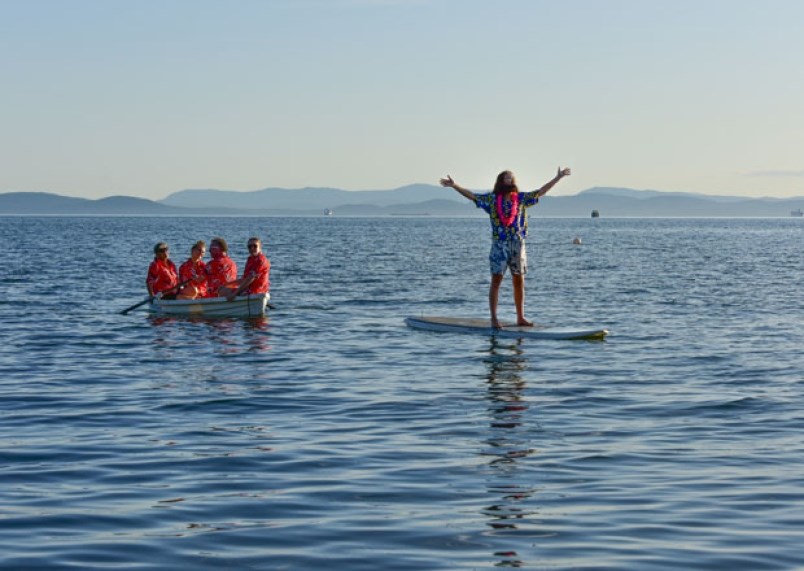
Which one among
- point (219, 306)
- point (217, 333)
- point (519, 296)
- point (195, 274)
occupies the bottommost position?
point (217, 333)

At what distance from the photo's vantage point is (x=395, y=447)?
11.3 metres

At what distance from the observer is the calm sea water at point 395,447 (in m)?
7.93

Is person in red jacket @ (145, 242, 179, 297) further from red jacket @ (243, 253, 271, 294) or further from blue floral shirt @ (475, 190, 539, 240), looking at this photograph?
blue floral shirt @ (475, 190, 539, 240)

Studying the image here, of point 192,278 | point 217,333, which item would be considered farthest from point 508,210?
point 192,278

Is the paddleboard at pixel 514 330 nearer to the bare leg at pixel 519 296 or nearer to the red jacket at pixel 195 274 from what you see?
the bare leg at pixel 519 296

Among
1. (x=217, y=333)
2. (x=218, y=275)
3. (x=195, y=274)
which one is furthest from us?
(x=195, y=274)

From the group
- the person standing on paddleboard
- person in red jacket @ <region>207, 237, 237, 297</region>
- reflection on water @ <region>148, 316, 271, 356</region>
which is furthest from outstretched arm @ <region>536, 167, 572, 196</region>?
person in red jacket @ <region>207, 237, 237, 297</region>

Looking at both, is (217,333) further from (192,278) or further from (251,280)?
(192,278)

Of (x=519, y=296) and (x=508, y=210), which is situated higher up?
(x=508, y=210)

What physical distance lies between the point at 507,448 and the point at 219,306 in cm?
1504

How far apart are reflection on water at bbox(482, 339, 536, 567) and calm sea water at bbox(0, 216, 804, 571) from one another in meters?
0.04

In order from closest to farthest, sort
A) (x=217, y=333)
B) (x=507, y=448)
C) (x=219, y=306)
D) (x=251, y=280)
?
(x=507, y=448) → (x=217, y=333) → (x=251, y=280) → (x=219, y=306)

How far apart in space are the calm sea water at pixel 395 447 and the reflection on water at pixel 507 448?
0.13 ft

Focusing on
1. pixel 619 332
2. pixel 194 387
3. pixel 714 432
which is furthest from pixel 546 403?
pixel 619 332
